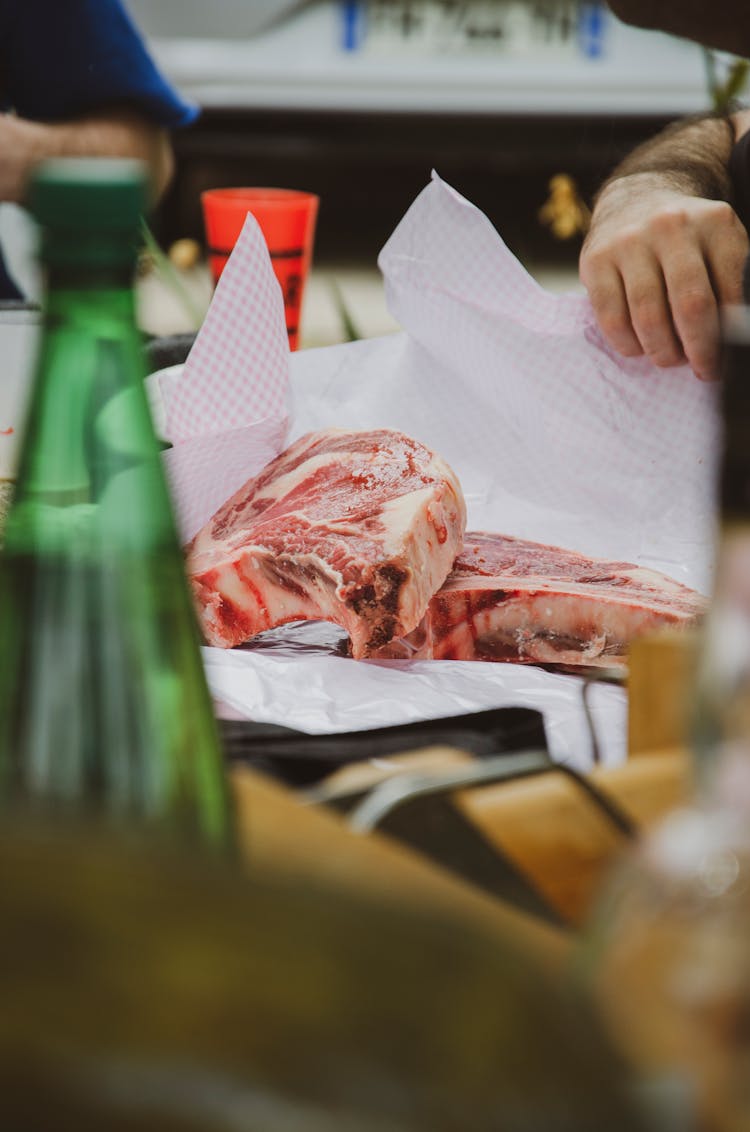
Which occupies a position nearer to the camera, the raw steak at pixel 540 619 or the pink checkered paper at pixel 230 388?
→ the raw steak at pixel 540 619

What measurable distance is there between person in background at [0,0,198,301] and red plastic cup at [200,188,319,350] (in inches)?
33.3

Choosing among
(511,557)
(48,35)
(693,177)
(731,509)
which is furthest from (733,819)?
(48,35)

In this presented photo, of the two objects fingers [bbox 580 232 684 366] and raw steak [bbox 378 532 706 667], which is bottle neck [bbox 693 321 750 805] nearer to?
raw steak [bbox 378 532 706 667]

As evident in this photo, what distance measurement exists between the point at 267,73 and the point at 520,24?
3.01ft

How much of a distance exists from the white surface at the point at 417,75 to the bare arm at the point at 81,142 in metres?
1.85

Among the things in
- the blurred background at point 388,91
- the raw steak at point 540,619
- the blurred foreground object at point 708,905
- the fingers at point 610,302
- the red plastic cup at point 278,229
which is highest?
the blurred foreground object at point 708,905

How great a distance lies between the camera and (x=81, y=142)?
9.13ft

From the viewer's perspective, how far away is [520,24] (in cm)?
481

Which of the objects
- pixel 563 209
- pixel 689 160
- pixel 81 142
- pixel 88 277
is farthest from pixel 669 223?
pixel 563 209

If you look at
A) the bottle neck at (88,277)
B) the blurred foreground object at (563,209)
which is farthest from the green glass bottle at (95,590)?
the blurred foreground object at (563,209)

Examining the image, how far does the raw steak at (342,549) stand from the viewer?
117 centimetres

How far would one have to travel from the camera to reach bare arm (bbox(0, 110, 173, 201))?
2479 mm

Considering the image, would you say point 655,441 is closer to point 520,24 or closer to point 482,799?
point 482,799

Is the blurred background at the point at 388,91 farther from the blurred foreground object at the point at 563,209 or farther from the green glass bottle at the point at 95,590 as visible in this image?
the green glass bottle at the point at 95,590
